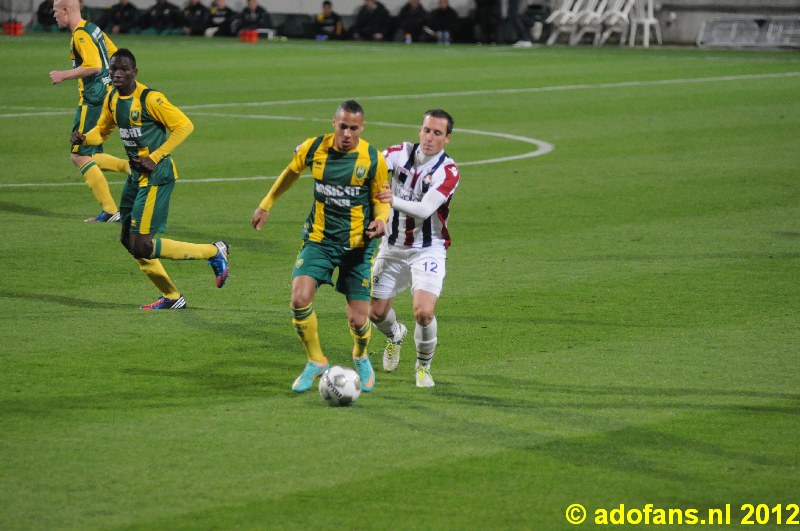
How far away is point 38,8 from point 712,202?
3668 centimetres

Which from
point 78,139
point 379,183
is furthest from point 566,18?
point 379,183

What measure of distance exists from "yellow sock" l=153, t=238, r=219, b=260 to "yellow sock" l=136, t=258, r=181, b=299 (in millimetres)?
200

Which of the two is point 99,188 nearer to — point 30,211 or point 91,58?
point 30,211

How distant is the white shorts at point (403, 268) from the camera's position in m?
8.62

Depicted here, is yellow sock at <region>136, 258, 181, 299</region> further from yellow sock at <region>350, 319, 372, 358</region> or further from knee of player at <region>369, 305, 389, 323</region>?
yellow sock at <region>350, 319, 372, 358</region>

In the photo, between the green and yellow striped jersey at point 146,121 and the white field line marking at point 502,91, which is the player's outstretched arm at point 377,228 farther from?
the white field line marking at point 502,91

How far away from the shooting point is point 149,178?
10.9m

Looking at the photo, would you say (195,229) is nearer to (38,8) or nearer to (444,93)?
(444,93)

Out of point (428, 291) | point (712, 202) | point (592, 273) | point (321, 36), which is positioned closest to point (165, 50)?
point (321, 36)

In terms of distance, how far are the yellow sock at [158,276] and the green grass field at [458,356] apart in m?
0.25

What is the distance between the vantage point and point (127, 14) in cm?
4591

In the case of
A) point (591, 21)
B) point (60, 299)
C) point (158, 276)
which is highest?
point (591, 21)

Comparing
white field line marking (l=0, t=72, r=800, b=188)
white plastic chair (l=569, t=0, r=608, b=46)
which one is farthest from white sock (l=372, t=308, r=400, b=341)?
white plastic chair (l=569, t=0, r=608, b=46)

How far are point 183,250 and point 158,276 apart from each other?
0.52 m
